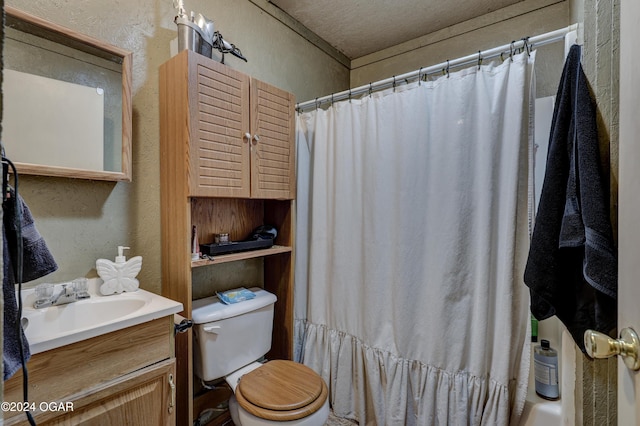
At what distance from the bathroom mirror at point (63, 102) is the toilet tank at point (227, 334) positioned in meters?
0.74

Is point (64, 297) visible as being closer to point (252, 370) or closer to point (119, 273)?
point (119, 273)

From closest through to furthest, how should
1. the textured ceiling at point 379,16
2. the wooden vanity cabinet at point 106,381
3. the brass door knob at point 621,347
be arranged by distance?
the brass door knob at point 621,347, the wooden vanity cabinet at point 106,381, the textured ceiling at point 379,16

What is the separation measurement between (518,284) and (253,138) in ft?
4.72

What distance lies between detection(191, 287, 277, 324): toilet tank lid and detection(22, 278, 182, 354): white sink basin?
25cm

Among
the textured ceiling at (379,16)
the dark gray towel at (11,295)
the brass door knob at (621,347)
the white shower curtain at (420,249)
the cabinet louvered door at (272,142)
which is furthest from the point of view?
the textured ceiling at (379,16)

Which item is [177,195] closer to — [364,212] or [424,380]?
[364,212]

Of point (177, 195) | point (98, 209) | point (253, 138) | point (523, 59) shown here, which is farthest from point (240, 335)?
point (523, 59)

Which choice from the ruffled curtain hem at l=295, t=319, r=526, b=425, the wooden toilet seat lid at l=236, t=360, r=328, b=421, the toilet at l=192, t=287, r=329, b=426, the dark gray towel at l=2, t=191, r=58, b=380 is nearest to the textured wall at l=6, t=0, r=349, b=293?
the toilet at l=192, t=287, r=329, b=426

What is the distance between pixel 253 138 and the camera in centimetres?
162

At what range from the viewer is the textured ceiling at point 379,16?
6.56 feet

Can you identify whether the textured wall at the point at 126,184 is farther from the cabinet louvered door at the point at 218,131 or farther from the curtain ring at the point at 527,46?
the curtain ring at the point at 527,46

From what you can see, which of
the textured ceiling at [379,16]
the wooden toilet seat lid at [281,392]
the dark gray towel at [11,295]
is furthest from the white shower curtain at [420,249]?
the dark gray towel at [11,295]

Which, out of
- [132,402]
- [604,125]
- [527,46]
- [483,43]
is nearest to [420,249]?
[604,125]

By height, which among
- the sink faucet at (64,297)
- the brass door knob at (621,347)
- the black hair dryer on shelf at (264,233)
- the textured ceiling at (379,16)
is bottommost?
the sink faucet at (64,297)
